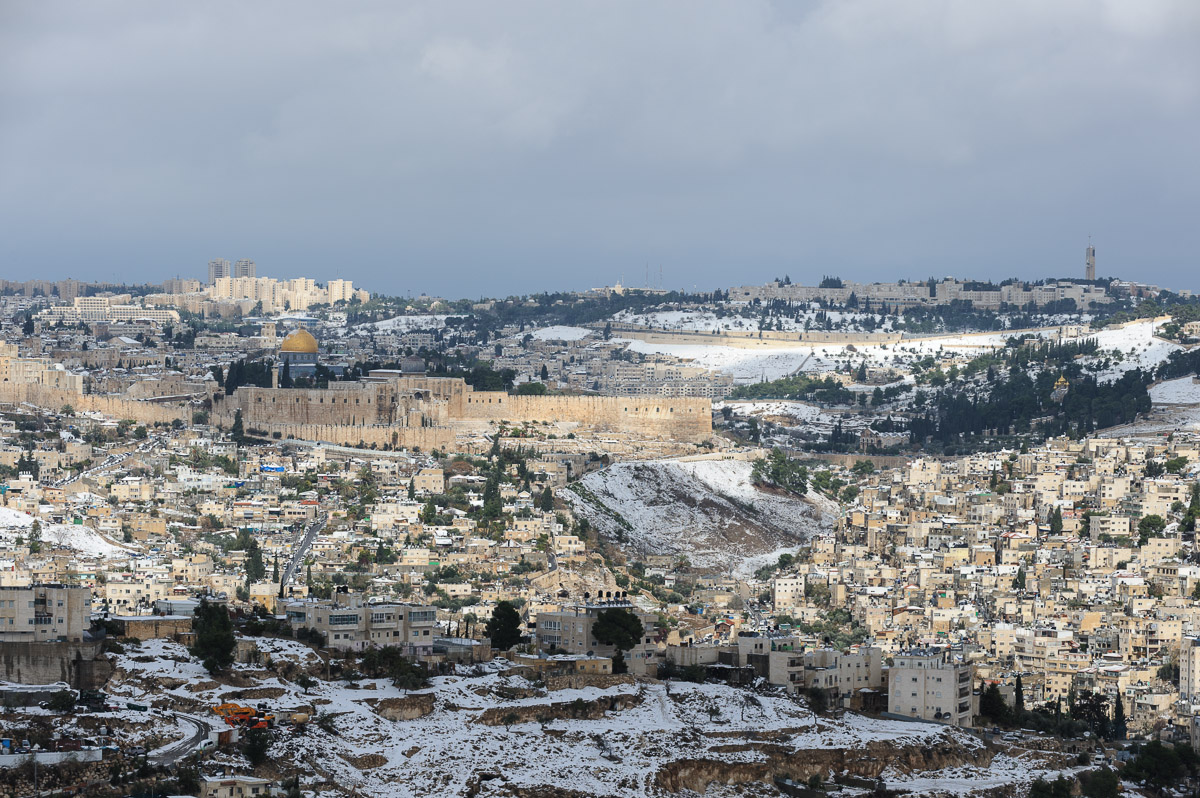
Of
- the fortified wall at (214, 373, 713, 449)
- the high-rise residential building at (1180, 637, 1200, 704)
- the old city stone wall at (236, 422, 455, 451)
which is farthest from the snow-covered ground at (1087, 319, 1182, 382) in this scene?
the high-rise residential building at (1180, 637, 1200, 704)

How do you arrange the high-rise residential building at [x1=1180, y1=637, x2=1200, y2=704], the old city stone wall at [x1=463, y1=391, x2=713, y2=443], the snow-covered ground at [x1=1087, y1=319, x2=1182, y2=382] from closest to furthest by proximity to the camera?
1. the high-rise residential building at [x1=1180, y1=637, x2=1200, y2=704]
2. the old city stone wall at [x1=463, y1=391, x2=713, y2=443]
3. the snow-covered ground at [x1=1087, y1=319, x2=1182, y2=382]

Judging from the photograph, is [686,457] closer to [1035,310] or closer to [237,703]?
[237,703]

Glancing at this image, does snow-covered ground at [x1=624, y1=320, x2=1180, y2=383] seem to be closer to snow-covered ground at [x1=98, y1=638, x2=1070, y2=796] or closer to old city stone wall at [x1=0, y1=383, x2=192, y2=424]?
old city stone wall at [x1=0, y1=383, x2=192, y2=424]

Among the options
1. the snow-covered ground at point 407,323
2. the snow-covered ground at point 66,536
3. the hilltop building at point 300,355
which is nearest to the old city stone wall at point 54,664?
the snow-covered ground at point 66,536

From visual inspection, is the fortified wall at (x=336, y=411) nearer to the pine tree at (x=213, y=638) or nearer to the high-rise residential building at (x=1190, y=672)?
the high-rise residential building at (x=1190, y=672)

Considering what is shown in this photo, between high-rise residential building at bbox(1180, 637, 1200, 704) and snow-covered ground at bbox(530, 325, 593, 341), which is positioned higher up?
snow-covered ground at bbox(530, 325, 593, 341)

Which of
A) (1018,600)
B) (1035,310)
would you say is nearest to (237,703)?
(1018,600)

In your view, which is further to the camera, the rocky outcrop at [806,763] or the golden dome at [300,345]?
the golden dome at [300,345]
